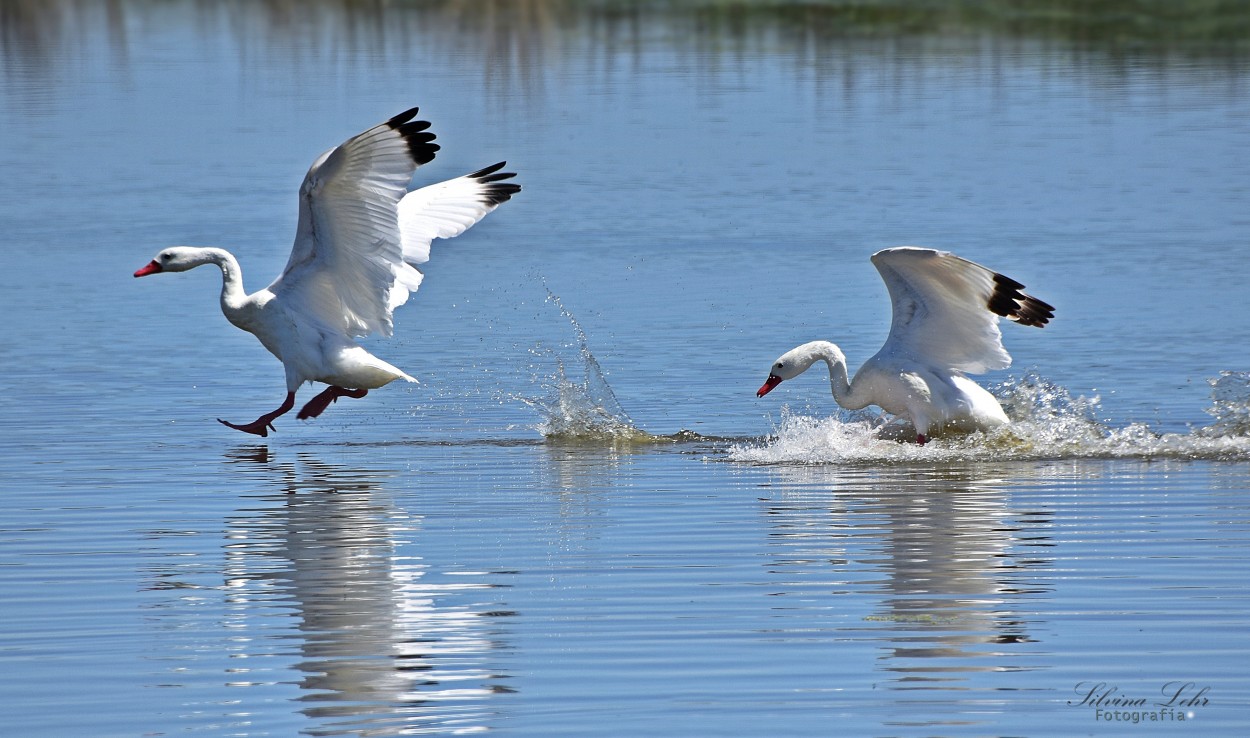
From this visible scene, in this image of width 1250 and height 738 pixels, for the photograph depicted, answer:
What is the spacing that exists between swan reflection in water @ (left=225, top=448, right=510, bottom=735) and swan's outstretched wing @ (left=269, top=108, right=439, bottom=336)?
187 cm

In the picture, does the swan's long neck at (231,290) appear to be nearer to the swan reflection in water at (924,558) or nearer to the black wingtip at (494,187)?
the black wingtip at (494,187)

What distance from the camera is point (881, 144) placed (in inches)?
1109

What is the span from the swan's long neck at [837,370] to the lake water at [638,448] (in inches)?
9.7

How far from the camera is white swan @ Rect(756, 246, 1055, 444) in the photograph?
12508mm

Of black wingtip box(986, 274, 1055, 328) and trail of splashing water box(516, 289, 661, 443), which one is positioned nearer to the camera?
black wingtip box(986, 274, 1055, 328)

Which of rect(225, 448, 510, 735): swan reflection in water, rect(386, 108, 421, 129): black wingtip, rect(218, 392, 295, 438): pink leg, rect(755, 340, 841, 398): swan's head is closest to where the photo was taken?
rect(225, 448, 510, 735): swan reflection in water

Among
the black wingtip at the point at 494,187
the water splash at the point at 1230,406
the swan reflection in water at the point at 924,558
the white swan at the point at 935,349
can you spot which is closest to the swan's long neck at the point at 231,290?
the black wingtip at the point at 494,187

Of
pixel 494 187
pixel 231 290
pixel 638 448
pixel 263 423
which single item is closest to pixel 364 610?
pixel 638 448

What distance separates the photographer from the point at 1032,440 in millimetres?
12352

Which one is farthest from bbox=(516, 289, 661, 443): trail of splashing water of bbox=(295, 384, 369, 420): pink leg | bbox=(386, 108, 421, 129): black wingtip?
bbox=(386, 108, 421, 129): black wingtip

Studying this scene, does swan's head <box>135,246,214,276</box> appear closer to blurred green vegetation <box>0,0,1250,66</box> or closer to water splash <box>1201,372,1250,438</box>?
water splash <box>1201,372,1250,438</box>

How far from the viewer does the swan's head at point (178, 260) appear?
43.6ft

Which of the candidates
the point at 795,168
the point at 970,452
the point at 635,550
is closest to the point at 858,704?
the point at 635,550

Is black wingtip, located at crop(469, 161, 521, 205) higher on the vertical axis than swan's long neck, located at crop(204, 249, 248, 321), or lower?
higher
